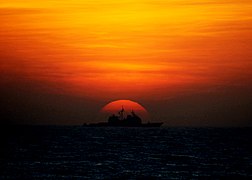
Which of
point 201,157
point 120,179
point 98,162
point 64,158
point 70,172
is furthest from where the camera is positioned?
point 201,157

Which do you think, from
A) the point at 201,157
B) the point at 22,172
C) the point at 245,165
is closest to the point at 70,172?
the point at 22,172

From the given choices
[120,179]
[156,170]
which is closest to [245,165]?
[156,170]

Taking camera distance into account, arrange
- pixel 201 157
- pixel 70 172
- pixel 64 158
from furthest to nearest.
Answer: pixel 201 157 < pixel 64 158 < pixel 70 172

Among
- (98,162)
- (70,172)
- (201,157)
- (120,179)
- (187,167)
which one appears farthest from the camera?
(201,157)

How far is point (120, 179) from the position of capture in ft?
218

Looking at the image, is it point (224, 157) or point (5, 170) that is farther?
point (224, 157)

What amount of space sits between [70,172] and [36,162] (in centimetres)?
1318

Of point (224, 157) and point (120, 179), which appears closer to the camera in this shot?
point (120, 179)

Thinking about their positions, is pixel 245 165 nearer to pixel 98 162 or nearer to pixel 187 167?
pixel 187 167

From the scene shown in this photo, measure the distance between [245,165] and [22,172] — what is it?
95.2 ft

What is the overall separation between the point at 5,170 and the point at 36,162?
458 inches

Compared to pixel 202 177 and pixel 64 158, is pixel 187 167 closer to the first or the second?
pixel 202 177

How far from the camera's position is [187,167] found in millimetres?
79750

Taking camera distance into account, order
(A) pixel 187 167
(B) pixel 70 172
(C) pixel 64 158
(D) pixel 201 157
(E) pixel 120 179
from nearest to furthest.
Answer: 1. (E) pixel 120 179
2. (B) pixel 70 172
3. (A) pixel 187 167
4. (C) pixel 64 158
5. (D) pixel 201 157
